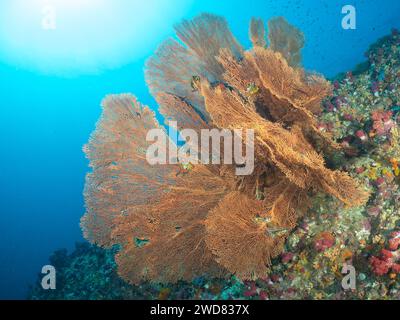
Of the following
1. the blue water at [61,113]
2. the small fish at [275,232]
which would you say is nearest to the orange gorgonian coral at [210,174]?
the small fish at [275,232]

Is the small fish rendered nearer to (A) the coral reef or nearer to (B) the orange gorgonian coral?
(B) the orange gorgonian coral

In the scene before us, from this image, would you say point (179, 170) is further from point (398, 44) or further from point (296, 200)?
point (398, 44)

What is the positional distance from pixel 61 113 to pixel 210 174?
76786 millimetres

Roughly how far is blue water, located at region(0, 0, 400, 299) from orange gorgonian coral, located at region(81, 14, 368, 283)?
175 feet

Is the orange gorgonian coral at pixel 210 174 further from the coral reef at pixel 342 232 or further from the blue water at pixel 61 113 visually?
the blue water at pixel 61 113

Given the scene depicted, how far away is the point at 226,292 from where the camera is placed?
4871 mm

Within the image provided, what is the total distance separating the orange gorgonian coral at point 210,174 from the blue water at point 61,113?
175 ft

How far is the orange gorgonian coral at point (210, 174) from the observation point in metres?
3.81

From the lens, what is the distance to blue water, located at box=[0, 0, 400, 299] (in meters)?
55.3

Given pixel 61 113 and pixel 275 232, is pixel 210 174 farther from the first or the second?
pixel 61 113

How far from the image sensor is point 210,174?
178 inches

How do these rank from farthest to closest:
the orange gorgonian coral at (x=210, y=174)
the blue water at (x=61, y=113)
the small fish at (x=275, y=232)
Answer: the blue water at (x=61, y=113) < the small fish at (x=275, y=232) < the orange gorgonian coral at (x=210, y=174)

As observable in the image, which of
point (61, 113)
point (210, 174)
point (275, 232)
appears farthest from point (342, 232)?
point (61, 113)

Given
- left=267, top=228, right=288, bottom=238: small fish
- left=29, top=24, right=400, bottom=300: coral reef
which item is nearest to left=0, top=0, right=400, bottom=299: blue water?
left=29, top=24, right=400, bottom=300: coral reef
